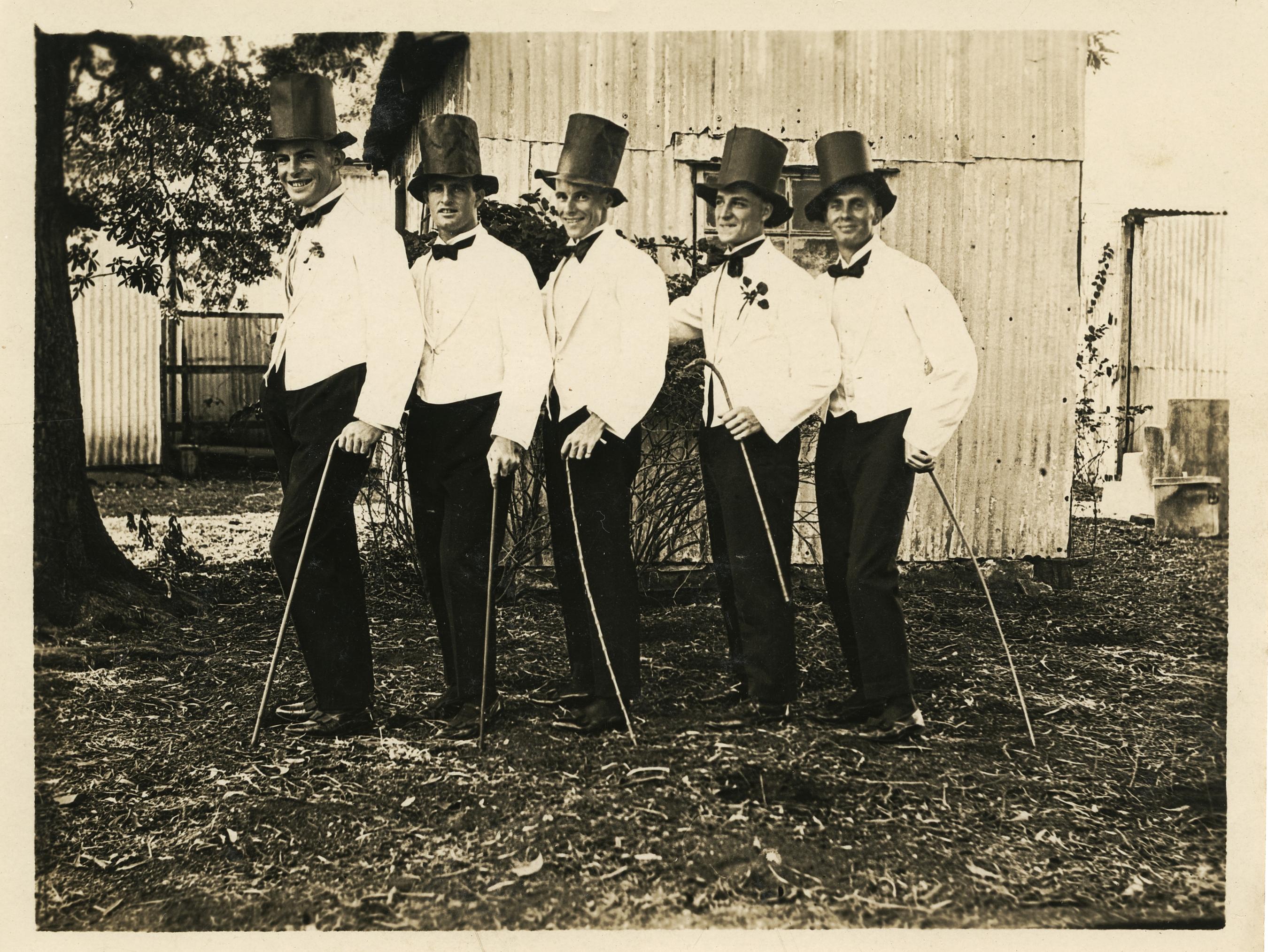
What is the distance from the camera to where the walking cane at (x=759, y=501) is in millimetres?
3627

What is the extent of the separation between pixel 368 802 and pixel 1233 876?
9.60 feet

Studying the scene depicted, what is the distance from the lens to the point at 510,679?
12.8 feet

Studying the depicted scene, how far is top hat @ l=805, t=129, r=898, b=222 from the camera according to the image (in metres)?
3.66

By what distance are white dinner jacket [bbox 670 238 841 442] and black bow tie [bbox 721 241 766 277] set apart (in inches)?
0.5

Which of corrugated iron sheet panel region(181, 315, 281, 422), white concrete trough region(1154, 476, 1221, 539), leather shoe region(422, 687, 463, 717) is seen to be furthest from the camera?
corrugated iron sheet panel region(181, 315, 281, 422)

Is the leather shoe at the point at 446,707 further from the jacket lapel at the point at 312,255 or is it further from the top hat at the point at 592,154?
the top hat at the point at 592,154

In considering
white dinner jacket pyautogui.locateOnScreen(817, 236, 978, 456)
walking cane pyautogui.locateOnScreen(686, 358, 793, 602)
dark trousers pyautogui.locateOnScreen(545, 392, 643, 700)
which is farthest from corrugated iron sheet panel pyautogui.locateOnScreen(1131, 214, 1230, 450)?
dark trousers pyautogui.locateOnScreen(545, 392, 643, 700)

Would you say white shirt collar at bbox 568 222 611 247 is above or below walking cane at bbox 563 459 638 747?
above

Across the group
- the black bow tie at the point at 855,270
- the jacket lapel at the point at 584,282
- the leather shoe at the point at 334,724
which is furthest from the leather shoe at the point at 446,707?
the black bow tie at the point at 855,270

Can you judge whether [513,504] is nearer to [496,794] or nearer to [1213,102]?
[496,794]

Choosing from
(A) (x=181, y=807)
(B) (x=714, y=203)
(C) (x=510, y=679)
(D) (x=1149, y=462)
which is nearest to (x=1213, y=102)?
(D) (x=1149, y=462)

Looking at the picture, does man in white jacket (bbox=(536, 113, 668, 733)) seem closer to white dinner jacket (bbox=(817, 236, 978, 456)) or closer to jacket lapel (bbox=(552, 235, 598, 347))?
jacket lapel (bbox=(552, 235, 598, 347))

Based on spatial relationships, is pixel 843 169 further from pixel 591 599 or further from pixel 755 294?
pixel 591 599

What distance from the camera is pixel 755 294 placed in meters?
3.62
